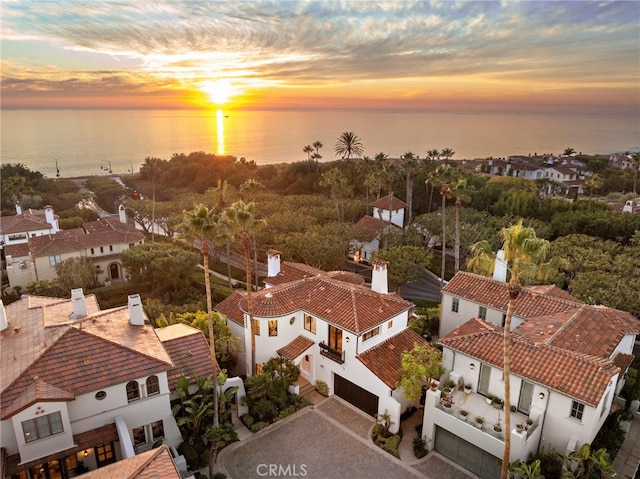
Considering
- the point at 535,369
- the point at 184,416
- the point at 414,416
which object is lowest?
the point at 414,416

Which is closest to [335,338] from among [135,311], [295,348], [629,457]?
[295,348]

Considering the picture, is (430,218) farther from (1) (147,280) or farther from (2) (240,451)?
(2) (240,451)

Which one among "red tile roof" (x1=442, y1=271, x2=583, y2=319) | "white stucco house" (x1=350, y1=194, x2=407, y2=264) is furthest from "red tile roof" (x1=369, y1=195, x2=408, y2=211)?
"red tile roof" (x1=442, y1=271, x2=583, y2=319)

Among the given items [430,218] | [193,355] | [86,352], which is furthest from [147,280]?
[430,218]

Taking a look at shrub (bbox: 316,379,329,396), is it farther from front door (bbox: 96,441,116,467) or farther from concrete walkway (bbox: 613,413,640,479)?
concrete walkway (bbox: 613,413,640,479)

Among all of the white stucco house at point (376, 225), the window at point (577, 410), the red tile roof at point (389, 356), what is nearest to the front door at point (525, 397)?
the window at point (577, 410)

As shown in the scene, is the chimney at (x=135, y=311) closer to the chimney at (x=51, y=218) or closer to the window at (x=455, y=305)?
the window at (x=455, y=305)

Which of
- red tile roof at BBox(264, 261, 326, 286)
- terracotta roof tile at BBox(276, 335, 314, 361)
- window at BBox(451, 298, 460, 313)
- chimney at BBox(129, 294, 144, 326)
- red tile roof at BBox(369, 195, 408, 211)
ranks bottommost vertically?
terracotta roof tile at BBox(276, 335, 314, 361)
